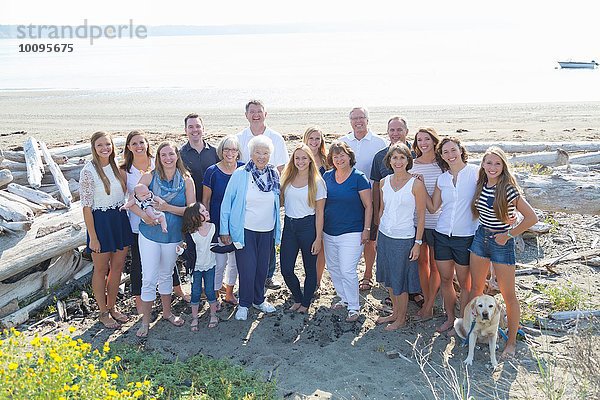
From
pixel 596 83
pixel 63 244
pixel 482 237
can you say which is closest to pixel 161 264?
pixel 63 244

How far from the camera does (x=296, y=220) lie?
649 centimetres

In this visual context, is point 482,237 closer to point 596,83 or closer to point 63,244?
point 63,244

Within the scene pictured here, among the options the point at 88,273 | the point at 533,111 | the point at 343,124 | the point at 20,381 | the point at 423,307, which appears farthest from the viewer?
the point at 533,111

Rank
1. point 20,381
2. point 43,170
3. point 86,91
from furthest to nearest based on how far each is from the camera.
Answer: point 86,91 < point 43,170 < point 20,381

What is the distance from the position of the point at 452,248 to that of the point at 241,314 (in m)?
2.47

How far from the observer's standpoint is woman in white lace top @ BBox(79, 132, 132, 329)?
6.00 meters

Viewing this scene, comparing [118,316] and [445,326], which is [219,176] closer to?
[118,316]

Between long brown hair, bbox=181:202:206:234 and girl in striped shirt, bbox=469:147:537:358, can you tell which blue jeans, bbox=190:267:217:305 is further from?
girl in striped shirt, bbox=469:147:537:358

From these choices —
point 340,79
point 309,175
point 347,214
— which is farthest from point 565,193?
point 340,79

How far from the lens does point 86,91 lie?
34.6 metres

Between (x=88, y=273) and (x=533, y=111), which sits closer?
(x=88, y=273)

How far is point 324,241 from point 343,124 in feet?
48.1

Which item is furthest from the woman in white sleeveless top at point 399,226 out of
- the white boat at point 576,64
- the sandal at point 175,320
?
the white boat at point 576,64

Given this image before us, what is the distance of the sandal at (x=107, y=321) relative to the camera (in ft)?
Answer: 21.3
